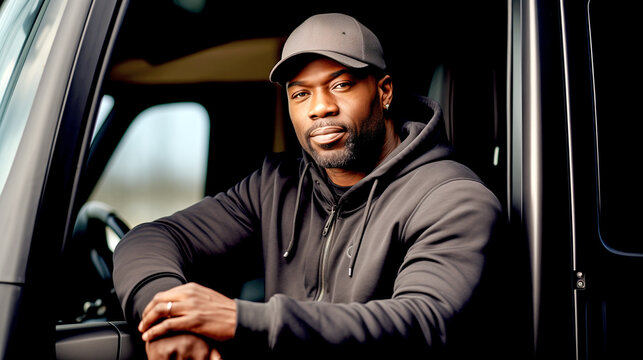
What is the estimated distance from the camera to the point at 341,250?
78.5 inches

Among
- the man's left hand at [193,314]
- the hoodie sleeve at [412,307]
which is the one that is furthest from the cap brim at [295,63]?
the man's left hand at [193,314]

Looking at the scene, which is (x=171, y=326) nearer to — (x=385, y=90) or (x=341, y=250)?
(x=341, y=250)

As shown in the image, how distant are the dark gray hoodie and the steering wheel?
675 millimetres

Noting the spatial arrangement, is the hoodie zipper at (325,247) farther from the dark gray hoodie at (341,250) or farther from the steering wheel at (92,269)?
the steering wheel at (92,269)

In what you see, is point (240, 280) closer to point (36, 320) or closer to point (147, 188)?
point (36, 320)

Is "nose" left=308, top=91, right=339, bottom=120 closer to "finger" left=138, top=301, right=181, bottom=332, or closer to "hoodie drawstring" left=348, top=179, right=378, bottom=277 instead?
"hoodie drawstring" left=348, top=179, right=378, bottom=277

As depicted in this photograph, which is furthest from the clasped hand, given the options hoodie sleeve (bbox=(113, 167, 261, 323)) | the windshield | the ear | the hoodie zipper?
the ear

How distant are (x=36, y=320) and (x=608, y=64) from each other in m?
1.44

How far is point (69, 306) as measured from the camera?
2777 millimetres

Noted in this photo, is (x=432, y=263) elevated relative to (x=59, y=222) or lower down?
lower down

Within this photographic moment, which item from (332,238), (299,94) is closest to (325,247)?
(332,238)

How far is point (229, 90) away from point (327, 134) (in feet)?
4.42

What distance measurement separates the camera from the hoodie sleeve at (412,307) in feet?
4.21

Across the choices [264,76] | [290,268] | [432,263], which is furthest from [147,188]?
[432,263]
